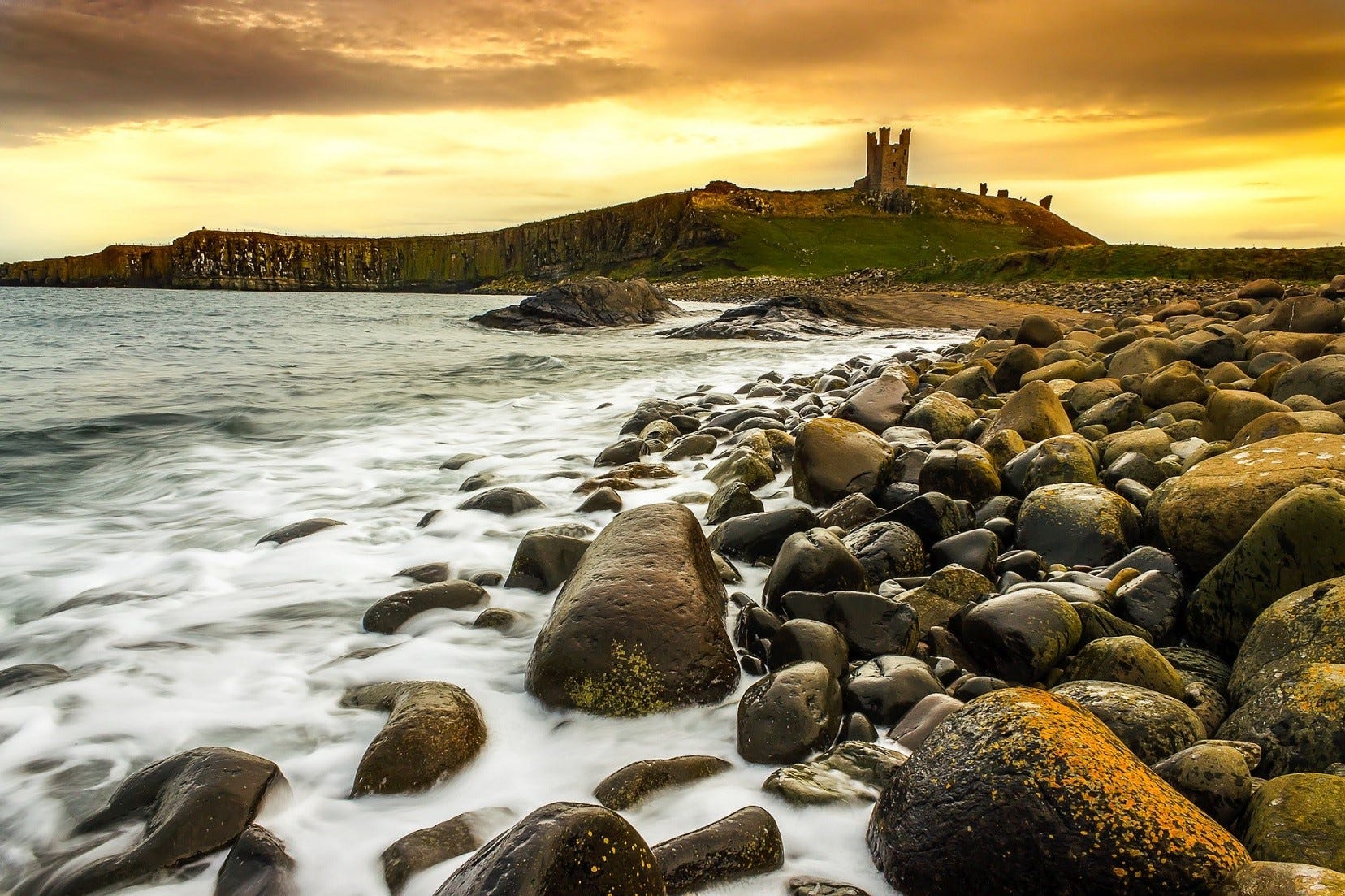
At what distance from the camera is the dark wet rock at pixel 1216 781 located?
76.1 inches

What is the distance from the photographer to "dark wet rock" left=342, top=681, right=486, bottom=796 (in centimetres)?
246

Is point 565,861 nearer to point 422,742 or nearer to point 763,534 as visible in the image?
point 422,742

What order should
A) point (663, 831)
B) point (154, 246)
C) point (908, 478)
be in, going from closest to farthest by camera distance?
point (663, 831) < point (908, 478) < point (154, 246)

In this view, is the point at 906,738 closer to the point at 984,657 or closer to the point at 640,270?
the point at 984,657

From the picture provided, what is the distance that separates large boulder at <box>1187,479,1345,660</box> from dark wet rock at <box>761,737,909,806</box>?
56.7 inches

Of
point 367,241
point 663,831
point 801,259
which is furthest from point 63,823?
point 367,241

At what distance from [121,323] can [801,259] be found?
60.8 m

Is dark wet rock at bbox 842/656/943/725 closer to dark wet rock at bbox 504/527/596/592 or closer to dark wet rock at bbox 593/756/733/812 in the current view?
dark wet rock at bbox 593/756/733/812

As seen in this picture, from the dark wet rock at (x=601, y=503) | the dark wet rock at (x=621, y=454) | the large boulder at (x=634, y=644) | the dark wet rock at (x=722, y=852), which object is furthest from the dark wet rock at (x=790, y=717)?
the dark wet rock at (x=621, y=454)

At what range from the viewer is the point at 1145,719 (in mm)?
2266

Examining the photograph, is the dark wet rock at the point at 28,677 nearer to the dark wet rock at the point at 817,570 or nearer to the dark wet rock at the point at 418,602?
the dark wet rock at the point at 418,602

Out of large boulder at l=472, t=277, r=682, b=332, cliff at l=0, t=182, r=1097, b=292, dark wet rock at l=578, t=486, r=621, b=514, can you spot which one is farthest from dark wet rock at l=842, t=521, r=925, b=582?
cliff at l=0, t=182, r=1097, b=292

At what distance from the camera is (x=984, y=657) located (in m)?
2.94

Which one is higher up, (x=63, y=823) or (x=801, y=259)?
(x=801, y=259)
